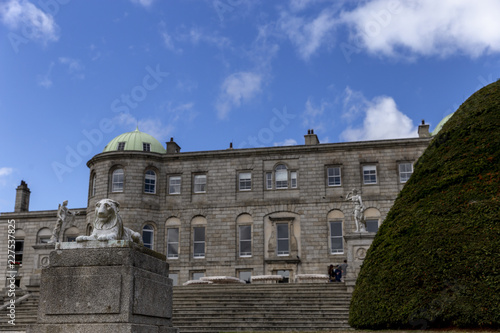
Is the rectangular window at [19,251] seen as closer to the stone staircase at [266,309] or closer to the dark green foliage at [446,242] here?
the stone staircase at [266,309]

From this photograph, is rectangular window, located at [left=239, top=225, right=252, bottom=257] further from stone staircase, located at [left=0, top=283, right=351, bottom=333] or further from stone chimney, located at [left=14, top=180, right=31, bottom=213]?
stone chimney, located at [left=14, top=180, right=31, bottom=213]

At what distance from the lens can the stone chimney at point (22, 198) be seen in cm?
4806

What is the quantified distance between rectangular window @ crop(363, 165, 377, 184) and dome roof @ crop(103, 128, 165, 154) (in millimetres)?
16063

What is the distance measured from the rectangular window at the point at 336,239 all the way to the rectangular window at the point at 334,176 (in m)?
2.72

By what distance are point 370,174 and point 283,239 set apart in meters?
7.31

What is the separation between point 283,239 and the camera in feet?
127

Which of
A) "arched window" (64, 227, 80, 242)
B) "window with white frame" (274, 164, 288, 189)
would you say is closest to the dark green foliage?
"window with white frame" (274, 164, 288, 189)

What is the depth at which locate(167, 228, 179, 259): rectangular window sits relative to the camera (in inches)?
1574

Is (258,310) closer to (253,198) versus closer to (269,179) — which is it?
(253,198)

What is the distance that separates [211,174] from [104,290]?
3133 cm

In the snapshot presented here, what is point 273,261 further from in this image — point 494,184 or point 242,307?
point 494,184

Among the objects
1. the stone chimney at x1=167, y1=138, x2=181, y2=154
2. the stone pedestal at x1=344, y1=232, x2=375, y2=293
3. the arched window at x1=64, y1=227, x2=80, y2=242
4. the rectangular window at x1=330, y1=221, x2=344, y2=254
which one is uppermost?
the stone chimney at x1=167, y1=138, x2=181, y2=154

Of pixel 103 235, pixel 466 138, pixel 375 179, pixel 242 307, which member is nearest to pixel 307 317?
pixel 242 307

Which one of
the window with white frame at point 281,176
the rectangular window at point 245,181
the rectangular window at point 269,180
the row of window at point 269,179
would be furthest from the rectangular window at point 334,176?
the rectangular window at point 245,181
